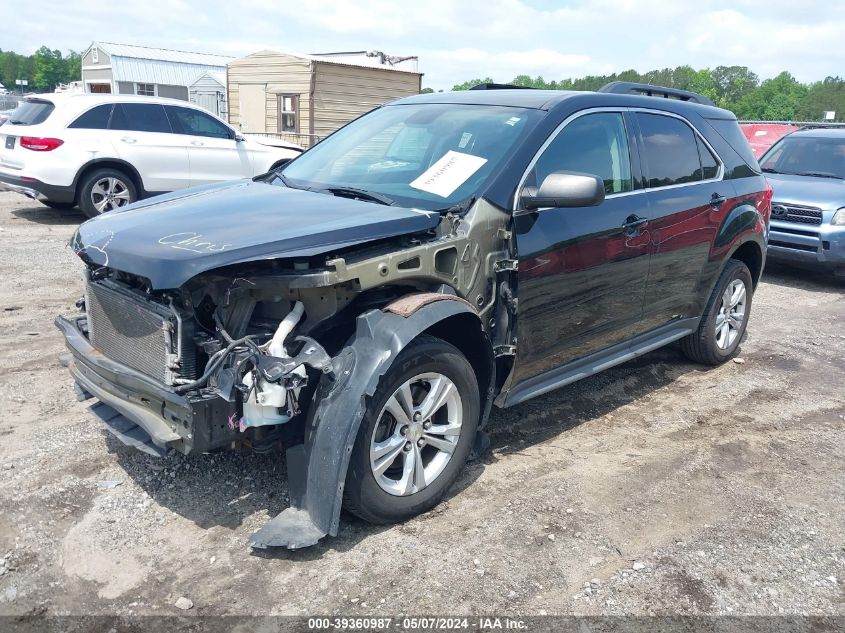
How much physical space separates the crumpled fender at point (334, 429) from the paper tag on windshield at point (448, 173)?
82cm

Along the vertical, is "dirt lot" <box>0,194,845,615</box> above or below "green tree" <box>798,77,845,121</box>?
below

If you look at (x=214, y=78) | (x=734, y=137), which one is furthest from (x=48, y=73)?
(x=734, y=137)

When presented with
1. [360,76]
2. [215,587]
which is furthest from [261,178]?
[360,76]

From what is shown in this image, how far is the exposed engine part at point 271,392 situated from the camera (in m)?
2.83

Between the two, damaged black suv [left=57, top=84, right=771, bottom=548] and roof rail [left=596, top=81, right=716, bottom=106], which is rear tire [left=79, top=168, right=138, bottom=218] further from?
roof rail [left=596, top=81, right=716, bottom=106]

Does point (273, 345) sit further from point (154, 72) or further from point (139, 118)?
point (154, 72)

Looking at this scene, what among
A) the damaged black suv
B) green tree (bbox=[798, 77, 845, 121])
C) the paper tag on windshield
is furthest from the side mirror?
green tree (bbox=[798, 77, 845, 121])

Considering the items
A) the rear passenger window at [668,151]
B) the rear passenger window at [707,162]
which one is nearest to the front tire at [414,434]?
the rear passenger window at [668,151]

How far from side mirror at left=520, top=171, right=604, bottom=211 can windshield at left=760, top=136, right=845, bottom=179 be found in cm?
757

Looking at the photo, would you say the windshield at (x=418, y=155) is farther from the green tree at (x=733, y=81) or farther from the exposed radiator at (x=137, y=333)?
the green tree at (x=733, y=81)

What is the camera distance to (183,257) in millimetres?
2820

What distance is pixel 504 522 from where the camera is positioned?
340cm

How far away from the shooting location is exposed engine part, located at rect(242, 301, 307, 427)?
9.29 feet

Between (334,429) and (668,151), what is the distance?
10.3 feet
